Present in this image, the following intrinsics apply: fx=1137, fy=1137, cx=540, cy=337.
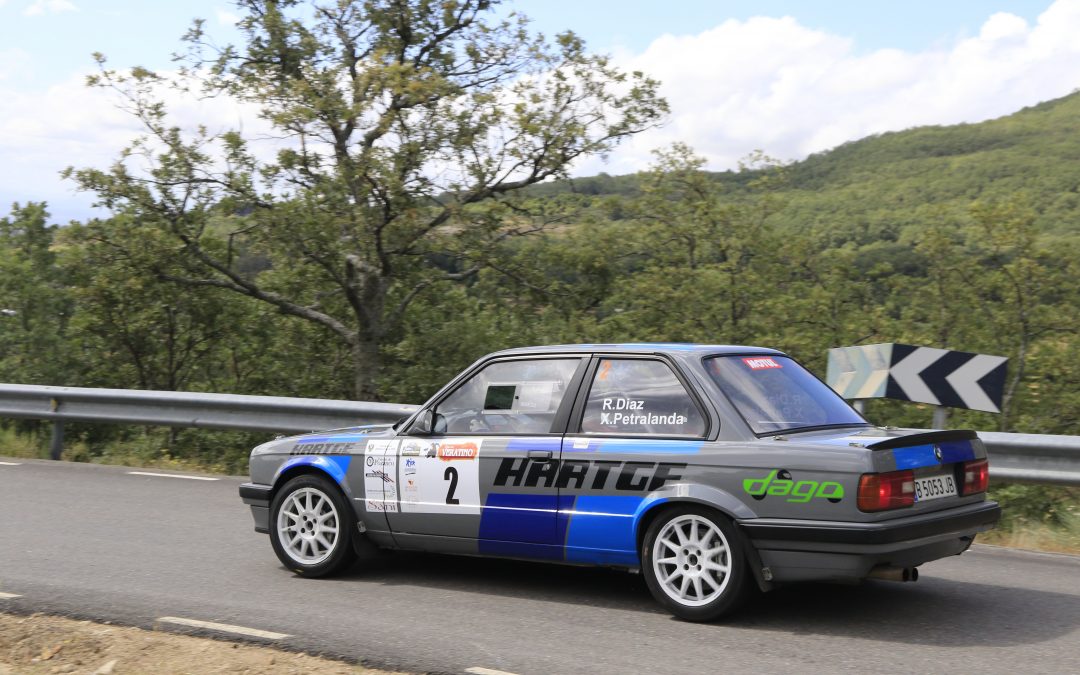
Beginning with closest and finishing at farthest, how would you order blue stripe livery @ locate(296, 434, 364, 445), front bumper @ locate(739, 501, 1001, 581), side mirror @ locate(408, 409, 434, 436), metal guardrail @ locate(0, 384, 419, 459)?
1. front bumper @ locate(739, 501, 1001, 581)
2. side mirror @ locate(408, 409, 434, 436)
3. blue stripe livery @ locate(296, 434, 364, 445)
4. metal guardrail @ locate(0, 384, 419, 459)

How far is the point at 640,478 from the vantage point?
20.3 feet

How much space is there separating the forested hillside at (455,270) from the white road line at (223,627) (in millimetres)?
13815

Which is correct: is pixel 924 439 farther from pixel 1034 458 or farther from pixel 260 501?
pixel 260 501

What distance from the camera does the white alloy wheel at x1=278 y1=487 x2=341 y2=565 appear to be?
732 cm

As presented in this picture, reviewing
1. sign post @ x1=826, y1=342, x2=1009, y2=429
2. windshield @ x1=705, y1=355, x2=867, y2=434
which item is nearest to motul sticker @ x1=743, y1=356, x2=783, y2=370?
windshield @ x1=705, y1=355, x2=867, y2=434

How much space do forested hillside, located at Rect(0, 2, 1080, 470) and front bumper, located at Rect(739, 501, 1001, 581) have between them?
13.7 meters

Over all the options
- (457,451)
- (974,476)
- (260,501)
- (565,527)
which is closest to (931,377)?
(974,476)

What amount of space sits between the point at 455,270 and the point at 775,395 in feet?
55.5

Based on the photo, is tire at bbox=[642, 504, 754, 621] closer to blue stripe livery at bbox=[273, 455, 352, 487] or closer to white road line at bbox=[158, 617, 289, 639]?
white road line at bbox=[158, 617, 289, 639]

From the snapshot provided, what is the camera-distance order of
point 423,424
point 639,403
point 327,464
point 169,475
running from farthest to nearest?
point 169,475 < point 327,464 < point 423,424 < point 639,403

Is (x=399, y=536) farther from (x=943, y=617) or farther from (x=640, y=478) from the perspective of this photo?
(x=943, y=617)

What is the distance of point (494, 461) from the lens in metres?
6.72

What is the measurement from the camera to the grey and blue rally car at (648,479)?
5.70 meters

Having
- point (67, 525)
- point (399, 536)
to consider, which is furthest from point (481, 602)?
point (67, 525)
